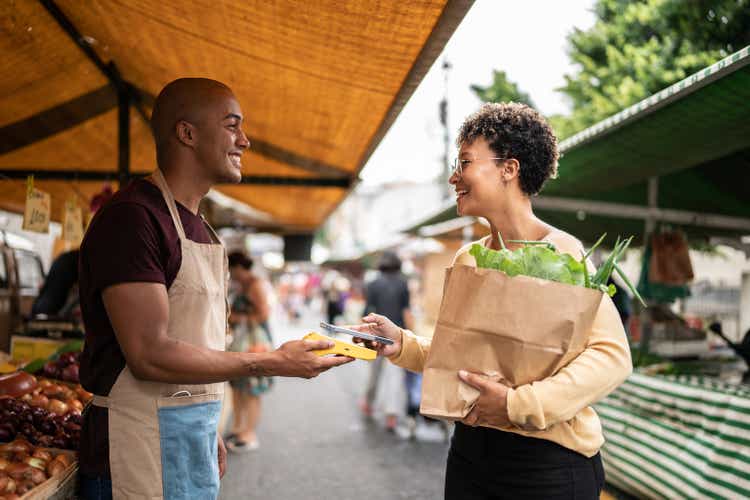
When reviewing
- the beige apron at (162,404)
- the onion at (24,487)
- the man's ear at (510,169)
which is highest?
the man's ear at (510,169)

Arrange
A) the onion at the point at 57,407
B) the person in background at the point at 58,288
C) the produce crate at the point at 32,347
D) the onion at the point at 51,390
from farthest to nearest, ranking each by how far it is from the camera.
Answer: the person in background at the point at 58,288 < the produce crate at the point at 32,347 < the onion at the point at 51,390 < the onion at the point at 57,407

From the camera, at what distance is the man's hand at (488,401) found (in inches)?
75.7

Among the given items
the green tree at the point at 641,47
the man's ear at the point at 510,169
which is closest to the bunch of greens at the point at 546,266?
the man's ear at the point at 510,169

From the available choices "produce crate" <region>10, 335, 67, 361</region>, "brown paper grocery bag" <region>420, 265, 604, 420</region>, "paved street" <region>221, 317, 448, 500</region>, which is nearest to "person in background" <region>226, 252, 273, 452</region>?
"paved street" <region>221, 317, 448, 500</region>

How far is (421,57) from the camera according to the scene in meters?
3.03

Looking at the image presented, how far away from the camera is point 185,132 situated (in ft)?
7.16

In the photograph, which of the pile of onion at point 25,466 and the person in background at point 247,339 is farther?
the person in background at point 247,339

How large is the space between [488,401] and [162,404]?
98 centimetres

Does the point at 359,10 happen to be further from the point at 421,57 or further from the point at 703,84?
the point at 703,84

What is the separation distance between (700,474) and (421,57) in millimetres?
3415

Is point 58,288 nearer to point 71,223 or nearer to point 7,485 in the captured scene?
point 71,223

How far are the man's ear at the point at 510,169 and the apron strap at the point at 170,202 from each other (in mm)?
1126

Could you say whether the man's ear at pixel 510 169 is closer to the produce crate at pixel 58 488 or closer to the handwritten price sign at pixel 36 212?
the produce crate at pixel 58 488

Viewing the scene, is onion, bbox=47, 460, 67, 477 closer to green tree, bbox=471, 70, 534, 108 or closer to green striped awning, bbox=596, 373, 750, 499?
green striped awning, bbox=596, 373, 750, 499
